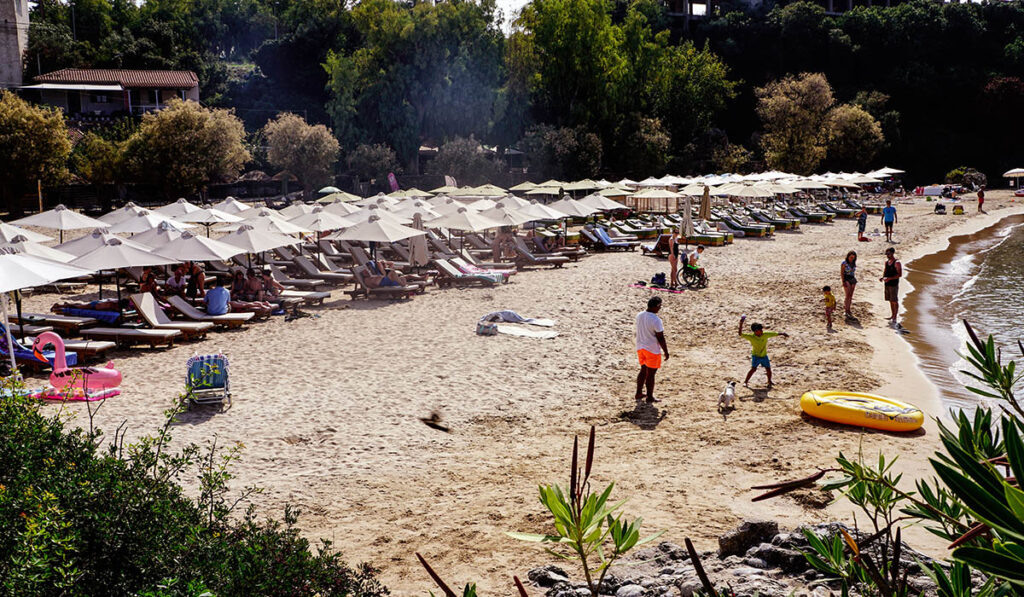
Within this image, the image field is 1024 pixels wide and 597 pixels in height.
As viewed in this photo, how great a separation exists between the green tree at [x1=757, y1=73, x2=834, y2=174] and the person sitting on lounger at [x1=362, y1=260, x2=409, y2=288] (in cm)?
4207

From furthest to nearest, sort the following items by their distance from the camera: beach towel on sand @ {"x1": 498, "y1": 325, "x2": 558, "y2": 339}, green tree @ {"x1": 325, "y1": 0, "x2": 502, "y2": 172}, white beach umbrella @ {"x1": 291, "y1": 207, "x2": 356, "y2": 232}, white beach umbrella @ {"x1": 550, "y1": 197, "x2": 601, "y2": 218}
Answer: green tree @ {"x1": 325, "y1": 0, "x2": 502, "y2": 172} < white beach umbrella @ {"x1": 550, "y1": 197, "x2": 601, "y2": 218} < white beach umbrella @ {"x1": 291, "y1": 207, "x2": 356, "y2": 232} < beach towel on sand @ {"x1": 498, "y1": 325, "x2": 558, "y2": 339}

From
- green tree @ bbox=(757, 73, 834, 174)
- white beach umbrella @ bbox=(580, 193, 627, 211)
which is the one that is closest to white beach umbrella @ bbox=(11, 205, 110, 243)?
white beach umbrella @ bbox=(580, 193, 627, 211)

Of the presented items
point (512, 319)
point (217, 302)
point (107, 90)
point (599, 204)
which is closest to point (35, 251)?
point (217, 302)

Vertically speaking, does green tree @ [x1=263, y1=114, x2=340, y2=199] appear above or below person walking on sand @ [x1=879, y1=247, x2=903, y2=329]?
above

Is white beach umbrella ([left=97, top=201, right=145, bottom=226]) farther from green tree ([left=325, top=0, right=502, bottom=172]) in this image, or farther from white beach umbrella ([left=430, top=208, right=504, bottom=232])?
green tree ([left=325, top=0, right=502, bottom=172])

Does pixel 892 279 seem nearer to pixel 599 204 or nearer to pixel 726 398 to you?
pixel 726 398

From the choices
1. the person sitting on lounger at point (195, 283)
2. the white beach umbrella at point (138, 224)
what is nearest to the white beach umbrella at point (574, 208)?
the white beach umbrella at point (138, 224)

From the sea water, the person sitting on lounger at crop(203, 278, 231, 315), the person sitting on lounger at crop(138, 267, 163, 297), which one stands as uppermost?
the person sitting on lounger at crop(138, 267, 163, 297)

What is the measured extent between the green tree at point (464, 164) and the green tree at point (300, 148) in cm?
657

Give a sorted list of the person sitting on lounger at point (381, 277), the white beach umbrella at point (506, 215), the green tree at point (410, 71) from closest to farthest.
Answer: the person sitting on lounger at point (381, 277), the white beach umbrella at point (506, 215), the green tree at point (410, 71)

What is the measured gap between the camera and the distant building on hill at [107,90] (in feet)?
167

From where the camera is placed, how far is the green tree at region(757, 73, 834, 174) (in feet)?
174

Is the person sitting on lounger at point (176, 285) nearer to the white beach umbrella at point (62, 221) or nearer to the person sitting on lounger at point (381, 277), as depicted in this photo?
the white beach umbrella at point (62, 221)

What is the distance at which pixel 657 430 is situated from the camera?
936cm
